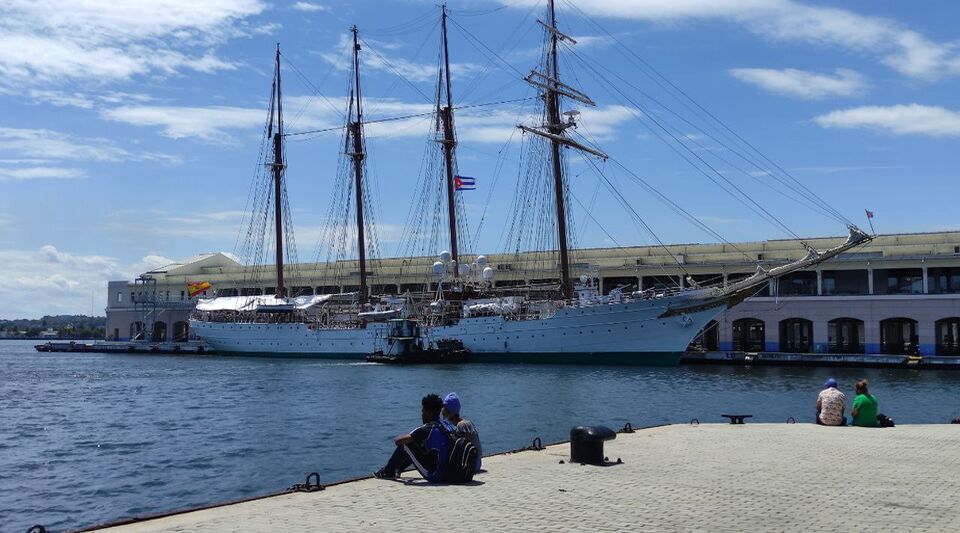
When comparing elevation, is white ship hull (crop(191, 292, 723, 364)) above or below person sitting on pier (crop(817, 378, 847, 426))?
above

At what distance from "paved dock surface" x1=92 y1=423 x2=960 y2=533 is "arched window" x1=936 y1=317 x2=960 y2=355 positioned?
52.3 meters

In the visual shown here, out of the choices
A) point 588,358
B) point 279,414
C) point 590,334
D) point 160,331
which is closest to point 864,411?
point 279,414

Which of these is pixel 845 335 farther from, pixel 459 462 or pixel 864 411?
pixel 459 462

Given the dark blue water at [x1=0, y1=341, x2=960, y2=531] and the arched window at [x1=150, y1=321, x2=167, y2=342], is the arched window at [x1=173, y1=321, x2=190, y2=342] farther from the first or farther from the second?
the dark blue water at [x1=0, y1=341, x2=960, y2=531]

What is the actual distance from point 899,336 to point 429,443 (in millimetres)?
65285

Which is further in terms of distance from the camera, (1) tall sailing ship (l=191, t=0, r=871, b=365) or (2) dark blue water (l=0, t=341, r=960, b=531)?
(1) tall sailing ship (l=191, t=0, r=871, b=365)

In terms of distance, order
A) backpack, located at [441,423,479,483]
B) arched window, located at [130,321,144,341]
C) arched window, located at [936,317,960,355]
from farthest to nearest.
A: 1. arched window, located at [130,321,144,341]
2. arched window, located at [936,317,960,355]
3. backpack, located at [441,423,479,483]

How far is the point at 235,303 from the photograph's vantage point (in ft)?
304

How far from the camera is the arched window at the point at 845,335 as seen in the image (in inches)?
2737

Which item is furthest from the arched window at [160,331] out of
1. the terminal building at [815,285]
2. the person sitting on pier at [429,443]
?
the person sitting on pier at [429,443]

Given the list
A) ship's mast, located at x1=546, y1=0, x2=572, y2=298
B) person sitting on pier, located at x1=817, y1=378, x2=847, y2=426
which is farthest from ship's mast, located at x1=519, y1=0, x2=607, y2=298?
person sitting on pier, located at x1=817, y1=378, x2=847, y2=426

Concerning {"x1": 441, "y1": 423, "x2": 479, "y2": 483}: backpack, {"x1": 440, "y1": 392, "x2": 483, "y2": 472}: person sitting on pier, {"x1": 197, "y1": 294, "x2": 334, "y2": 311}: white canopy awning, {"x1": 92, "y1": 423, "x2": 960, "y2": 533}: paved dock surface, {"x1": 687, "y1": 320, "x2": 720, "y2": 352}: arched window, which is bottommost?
{"x1": 92, "y1": 423, "x2": 960, "y2": 533}: paved dock surface

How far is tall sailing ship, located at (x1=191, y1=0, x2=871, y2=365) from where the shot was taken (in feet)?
208

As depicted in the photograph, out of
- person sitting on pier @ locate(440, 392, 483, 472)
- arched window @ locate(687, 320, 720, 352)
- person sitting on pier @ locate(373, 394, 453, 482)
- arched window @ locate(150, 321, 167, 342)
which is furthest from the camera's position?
arched window @ locate(150, 321, 167, 342)
